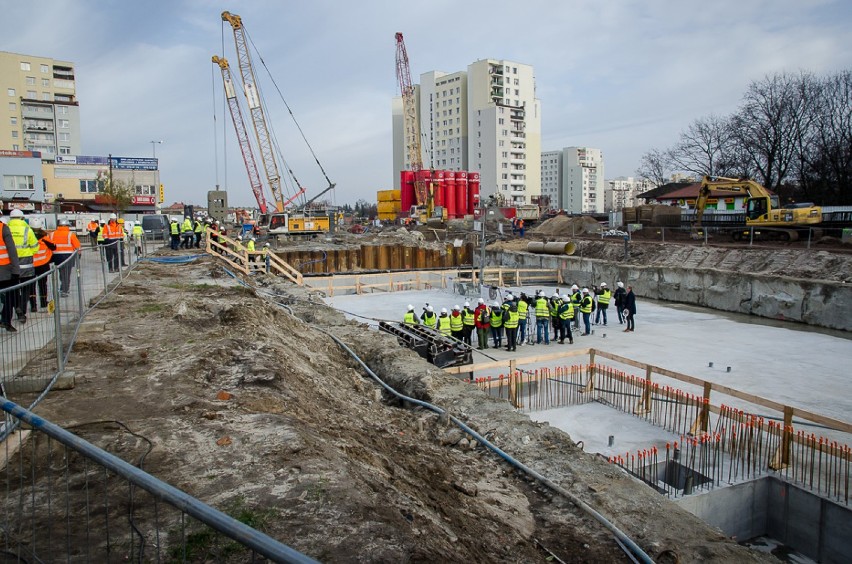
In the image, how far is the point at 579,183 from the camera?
12356cm

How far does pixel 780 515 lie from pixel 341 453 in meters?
6.69

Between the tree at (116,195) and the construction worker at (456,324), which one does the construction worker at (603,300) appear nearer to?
the construction worker at (456,324)

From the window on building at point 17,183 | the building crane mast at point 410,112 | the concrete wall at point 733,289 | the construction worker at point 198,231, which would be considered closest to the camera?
the concrete wall at point 733,289

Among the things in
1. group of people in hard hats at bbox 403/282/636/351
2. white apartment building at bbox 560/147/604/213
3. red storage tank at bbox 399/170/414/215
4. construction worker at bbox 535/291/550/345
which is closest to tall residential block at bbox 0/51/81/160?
red storage tank at bbox 399/170/414/215

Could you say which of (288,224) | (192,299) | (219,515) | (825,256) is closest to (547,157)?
(288,224)

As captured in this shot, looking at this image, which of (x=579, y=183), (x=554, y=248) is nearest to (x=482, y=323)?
(x=554, y=248)

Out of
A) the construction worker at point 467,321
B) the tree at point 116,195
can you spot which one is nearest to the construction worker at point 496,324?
the construction worker at point 467,321

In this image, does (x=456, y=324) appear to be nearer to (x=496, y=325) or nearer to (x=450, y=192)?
(x=496, y=325)

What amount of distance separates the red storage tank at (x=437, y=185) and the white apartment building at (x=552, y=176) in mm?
69949

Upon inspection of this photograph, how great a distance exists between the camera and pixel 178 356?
7039mm

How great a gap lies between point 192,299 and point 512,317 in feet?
26.2

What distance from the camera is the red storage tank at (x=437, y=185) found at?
5900cm

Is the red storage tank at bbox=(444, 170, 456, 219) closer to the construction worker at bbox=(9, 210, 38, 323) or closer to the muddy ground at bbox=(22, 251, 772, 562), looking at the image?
the muddy ground at bbox=(22, 251, 772, 562)

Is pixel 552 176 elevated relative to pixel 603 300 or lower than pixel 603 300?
elevated
